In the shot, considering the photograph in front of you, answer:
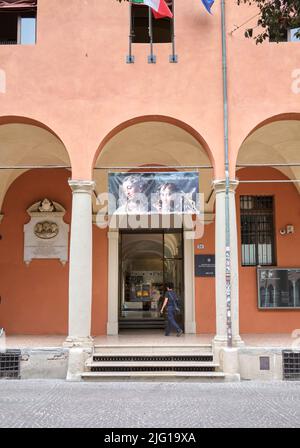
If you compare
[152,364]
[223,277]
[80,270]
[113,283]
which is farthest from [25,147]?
[152,364]

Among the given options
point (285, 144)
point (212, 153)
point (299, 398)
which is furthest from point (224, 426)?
point (285, 144)

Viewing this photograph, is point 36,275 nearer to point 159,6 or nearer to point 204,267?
point 204,267

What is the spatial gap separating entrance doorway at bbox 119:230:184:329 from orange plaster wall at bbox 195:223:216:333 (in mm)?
531

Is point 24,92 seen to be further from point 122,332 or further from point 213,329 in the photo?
point 213,329

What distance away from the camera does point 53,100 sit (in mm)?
10836

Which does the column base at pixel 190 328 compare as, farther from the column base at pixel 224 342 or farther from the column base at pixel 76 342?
the column base at pixel 76 342

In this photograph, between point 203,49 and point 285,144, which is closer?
point 203,49

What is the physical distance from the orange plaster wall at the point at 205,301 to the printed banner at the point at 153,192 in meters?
3.35

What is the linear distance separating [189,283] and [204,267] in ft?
2.02

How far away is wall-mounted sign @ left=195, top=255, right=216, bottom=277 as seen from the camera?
14.0 m

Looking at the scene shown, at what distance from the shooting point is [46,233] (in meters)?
14.1

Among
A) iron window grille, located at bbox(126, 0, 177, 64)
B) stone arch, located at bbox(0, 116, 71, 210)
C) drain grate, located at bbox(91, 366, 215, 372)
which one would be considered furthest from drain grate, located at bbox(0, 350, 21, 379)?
iron window grille, located at bbox(126, 0, 177, 64)

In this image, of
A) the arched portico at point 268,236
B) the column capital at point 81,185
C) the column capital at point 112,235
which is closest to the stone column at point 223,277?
the column capital at point 81,185

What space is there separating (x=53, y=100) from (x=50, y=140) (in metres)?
1.82
